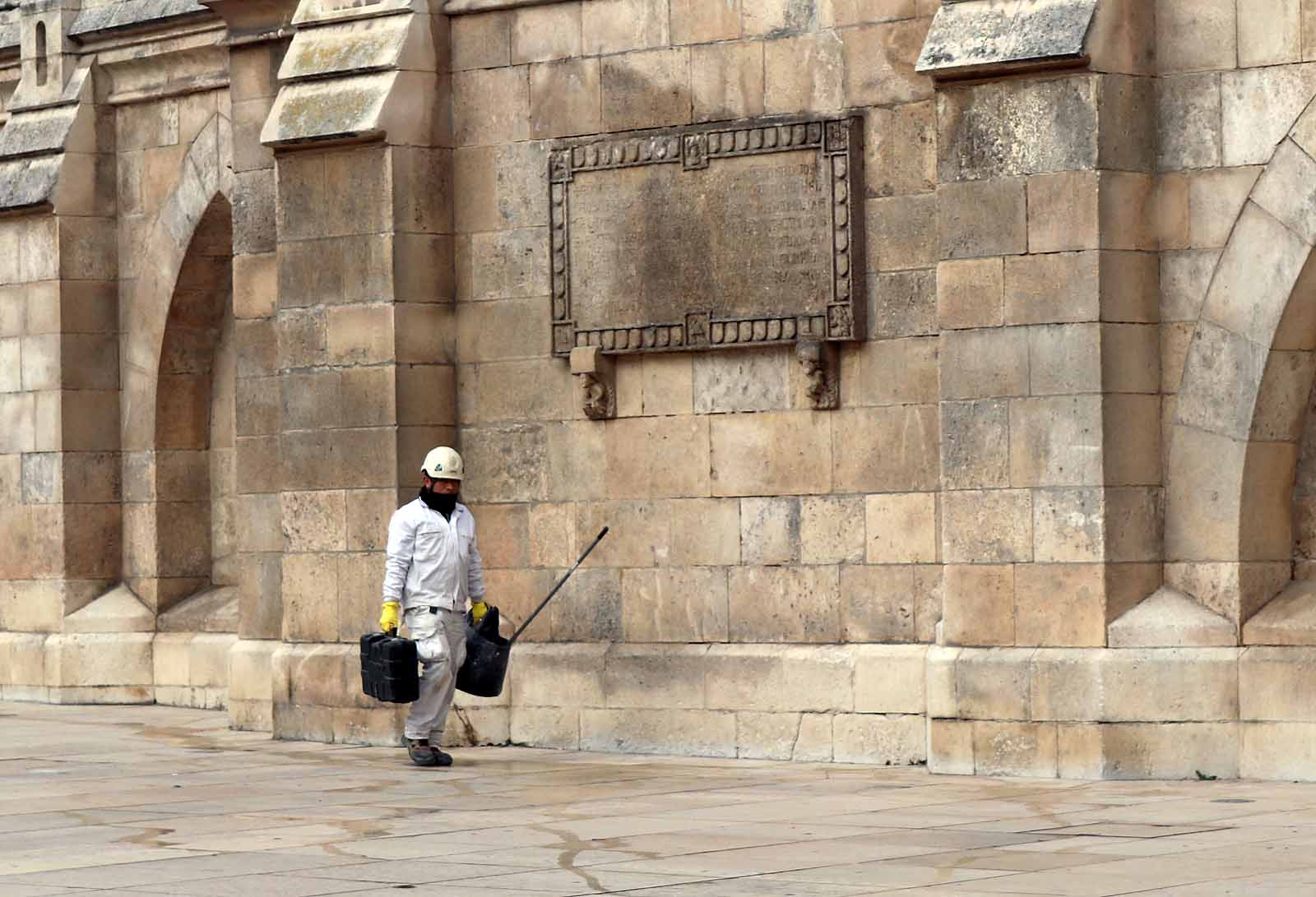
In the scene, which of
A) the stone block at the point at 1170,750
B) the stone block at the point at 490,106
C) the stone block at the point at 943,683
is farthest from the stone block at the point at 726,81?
the stone block at the point at 1170,750

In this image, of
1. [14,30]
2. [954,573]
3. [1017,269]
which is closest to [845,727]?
[954,573]

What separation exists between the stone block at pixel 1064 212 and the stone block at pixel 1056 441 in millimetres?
754

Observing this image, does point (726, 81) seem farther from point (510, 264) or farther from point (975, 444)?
point (975, 444)

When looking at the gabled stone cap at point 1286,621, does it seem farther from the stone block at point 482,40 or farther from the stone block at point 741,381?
the stone block at point 482,40

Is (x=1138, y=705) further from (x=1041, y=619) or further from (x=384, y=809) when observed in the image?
(x=384, y=809)

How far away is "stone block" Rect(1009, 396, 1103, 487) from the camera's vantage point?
42.1 ft

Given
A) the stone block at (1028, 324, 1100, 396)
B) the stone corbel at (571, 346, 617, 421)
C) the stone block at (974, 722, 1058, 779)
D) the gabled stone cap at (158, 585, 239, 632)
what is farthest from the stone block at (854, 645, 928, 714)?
the gabled stone cap at (158, 585, 239, 632)

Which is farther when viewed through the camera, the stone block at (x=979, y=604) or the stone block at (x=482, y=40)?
the stone block at (x=482, y=40)

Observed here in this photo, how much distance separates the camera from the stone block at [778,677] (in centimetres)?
1402

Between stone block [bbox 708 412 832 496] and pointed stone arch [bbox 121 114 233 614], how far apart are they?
5.70 metres

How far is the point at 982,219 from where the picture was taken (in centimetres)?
1320

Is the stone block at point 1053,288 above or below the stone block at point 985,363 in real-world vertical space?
above

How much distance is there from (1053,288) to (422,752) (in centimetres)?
424

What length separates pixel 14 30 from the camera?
20.3 meters
